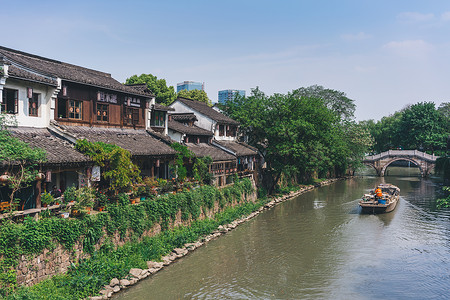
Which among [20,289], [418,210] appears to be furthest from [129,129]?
[418,210]

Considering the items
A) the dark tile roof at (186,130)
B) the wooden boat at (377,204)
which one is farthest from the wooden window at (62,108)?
the wooden boat at (377,204)

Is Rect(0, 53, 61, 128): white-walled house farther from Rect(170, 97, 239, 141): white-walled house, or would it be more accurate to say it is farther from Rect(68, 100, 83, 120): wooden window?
Rect(170, 97, 239, 141): white-walled house

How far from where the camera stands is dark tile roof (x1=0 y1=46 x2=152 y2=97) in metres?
20.0

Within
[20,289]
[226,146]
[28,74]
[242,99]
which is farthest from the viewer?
[242,99]

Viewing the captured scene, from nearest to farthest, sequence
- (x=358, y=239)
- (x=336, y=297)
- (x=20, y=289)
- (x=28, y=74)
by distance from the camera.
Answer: (x=20, y=289) → (x=336, y=297) → (x=28, y=74) → (x=358, y=239)

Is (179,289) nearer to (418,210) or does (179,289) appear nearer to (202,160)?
(202,160)

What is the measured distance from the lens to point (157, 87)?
55344 millimetres

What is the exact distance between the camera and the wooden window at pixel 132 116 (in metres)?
27.5

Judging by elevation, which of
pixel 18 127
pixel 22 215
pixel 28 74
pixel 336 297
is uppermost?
pixel 28 74

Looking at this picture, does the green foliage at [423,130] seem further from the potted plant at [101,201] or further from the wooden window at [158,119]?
the potted plant at [101,201]

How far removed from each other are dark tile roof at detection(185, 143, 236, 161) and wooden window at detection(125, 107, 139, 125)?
6094 millimetres

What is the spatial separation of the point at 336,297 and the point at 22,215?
1487 cm

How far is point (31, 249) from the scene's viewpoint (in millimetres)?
14367

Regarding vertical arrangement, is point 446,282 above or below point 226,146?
below
